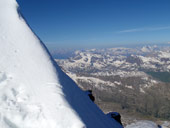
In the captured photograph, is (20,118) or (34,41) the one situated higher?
(34,41)

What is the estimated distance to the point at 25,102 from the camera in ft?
29.4

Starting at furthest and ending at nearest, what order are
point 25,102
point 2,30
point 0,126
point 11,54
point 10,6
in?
1. point 10,6
2. point 2,30
3. point 11,54
4. point 25,102
5. point 0,126

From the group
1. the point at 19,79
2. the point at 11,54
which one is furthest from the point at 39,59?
the point at 19,79

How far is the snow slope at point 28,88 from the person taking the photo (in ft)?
26.6

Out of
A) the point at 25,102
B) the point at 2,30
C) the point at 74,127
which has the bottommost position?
the point at 74,127

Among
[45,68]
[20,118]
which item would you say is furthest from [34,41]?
[20,118]

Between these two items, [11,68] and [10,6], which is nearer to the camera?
[11,68]

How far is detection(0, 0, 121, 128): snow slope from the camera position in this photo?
810 cm

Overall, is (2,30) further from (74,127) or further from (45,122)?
(74,127)

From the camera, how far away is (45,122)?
26.3 ft

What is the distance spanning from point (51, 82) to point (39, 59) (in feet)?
9.24

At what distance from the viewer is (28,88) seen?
986 cm

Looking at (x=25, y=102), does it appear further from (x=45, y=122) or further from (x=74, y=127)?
(x=74, y=127)

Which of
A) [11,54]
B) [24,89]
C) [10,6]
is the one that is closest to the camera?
[24,89]
